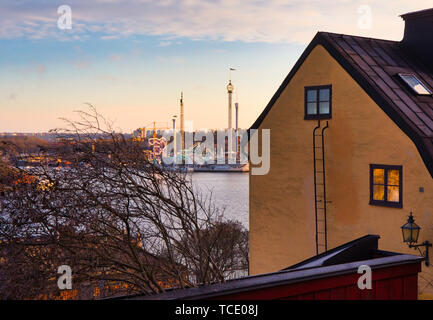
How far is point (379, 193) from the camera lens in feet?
51.7

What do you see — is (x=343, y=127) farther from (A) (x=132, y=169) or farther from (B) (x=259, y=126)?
(A) (x=132, y=169)

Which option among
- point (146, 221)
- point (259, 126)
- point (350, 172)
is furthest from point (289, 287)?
point (259, 126)

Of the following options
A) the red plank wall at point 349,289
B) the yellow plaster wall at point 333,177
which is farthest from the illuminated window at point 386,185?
the red plank wall at point 349,289

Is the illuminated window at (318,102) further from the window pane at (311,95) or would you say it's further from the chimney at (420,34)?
the chimney at (420,34)

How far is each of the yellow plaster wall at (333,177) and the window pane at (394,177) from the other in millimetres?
320

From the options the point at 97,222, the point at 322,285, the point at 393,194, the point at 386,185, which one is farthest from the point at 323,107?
the point at 97,222

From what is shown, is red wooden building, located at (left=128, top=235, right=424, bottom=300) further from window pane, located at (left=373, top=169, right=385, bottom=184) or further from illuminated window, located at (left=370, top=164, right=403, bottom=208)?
window pane, located at (left=373, top=169, right=385, bottom=184)

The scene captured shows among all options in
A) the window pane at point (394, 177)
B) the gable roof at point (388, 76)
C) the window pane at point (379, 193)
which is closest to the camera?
the gable roof at point (388, 76)

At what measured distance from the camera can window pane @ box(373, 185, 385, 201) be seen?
15.7 metres

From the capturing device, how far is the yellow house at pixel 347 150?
14.9 metres

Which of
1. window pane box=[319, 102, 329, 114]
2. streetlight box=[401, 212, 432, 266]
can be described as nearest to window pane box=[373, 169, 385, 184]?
streetlight box=[401, 212, 432, 266]

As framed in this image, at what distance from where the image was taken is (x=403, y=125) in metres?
14.9

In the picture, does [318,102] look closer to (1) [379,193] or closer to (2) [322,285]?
(1) [379,193]

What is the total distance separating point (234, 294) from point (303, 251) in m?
13.2
